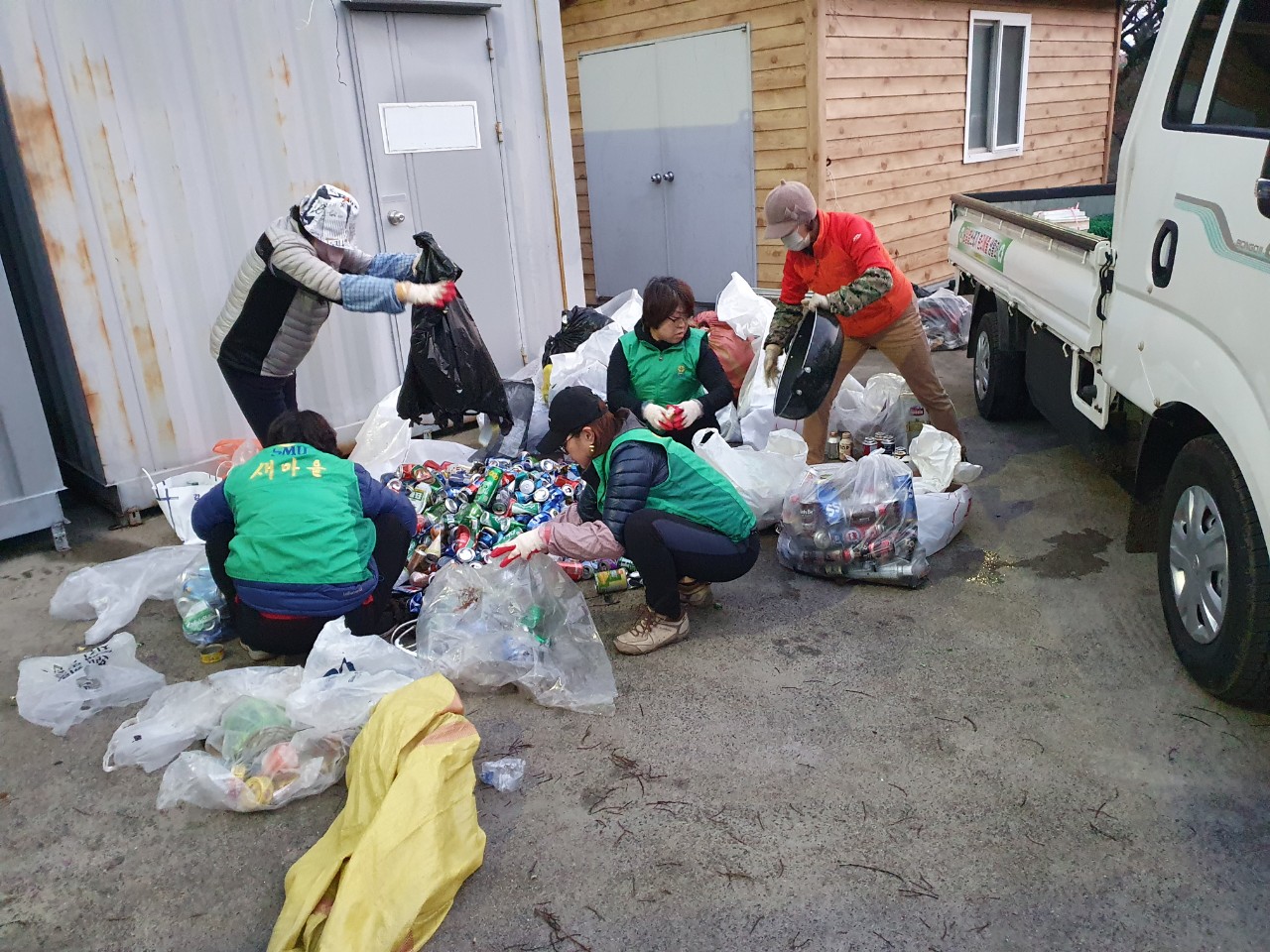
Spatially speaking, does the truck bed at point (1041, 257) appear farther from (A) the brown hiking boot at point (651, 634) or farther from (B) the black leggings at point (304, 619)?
(B) the black leggings at point (304, 619)

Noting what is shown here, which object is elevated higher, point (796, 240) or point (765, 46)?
point (765, 46)

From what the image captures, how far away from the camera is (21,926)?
8.50ft

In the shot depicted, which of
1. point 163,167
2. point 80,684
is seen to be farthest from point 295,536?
point 163,167

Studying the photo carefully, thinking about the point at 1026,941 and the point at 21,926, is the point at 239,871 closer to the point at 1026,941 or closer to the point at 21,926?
the point at 21,926

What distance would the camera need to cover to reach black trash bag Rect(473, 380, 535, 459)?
18.2 feet

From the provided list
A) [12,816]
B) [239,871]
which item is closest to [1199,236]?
[239,871]

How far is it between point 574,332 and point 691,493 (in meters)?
2.70

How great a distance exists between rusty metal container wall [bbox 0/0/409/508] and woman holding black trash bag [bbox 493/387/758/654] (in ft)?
8.94

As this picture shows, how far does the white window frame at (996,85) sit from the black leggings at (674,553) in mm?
8230

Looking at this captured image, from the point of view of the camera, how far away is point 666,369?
459cm

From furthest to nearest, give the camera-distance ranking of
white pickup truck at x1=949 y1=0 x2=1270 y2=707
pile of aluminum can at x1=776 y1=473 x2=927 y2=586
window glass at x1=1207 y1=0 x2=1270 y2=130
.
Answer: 1. pile of aluminum can at x1=776 y1=473 x2=927 y2=586
2. window glass at x1=1207 y1=0 x2=1270 y2=130
3. white pickup truck at x1=949 y1=0 x2=1270 y2=707

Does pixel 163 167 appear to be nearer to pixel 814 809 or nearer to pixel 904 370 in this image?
pixel 904 370

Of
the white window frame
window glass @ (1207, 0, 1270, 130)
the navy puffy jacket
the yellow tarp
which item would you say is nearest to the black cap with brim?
the navy puffy jacket

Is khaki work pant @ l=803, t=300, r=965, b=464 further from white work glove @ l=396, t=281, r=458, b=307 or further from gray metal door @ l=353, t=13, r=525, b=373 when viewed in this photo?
gray metal door @ l=353, t=13, r=525, b=373
